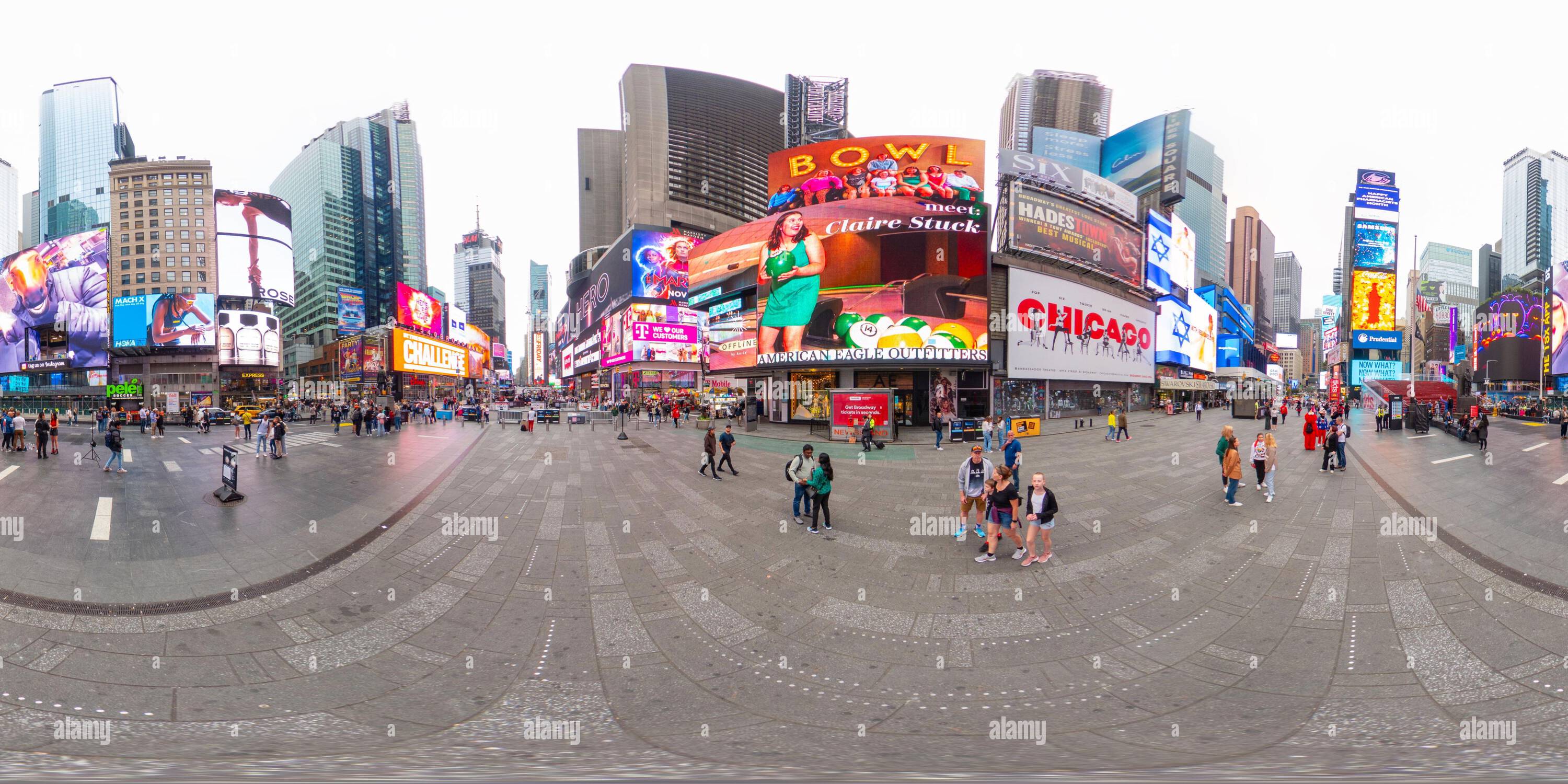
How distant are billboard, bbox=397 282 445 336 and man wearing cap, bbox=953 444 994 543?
72.5 metres

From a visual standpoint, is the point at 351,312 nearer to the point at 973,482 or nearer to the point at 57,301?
the point at 57,301

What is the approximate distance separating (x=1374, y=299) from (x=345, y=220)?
191628mm

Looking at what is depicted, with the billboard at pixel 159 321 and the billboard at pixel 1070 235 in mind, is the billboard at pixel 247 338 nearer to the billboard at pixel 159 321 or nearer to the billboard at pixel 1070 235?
the billboard at pixel 159 321

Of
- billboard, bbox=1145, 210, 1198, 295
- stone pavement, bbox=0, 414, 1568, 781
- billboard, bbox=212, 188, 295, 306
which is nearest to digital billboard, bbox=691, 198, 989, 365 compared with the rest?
stone pavement, bbox=0, 414, 1568, 781

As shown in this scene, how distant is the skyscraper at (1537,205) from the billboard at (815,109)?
13507cm

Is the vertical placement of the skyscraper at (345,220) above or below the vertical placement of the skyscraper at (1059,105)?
below

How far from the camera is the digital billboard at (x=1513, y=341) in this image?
46375mm

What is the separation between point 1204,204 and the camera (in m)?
119

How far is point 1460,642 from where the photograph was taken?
484 cm

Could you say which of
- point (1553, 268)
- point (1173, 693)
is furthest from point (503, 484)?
point (1553, 268)

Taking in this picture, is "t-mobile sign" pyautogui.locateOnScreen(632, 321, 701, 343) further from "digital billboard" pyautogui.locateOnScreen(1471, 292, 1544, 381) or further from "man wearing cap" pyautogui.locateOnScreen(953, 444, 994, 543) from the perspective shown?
"digital billboard" pyautogui.locateOnScreen(1471, 292, 1544, 381)

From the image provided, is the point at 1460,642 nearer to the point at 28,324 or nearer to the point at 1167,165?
the point at 28,324

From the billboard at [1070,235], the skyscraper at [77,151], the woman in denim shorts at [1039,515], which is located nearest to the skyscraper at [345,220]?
the skyscraper at [77,151]

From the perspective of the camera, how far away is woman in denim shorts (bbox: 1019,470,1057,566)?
22.5ft
